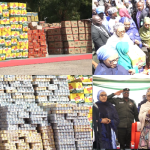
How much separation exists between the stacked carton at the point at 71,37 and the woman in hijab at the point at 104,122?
11.1 meters

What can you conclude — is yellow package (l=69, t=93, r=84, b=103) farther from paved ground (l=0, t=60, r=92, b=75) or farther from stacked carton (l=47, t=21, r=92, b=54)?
stacked carton (l=47, t=21, r=92, b=54)

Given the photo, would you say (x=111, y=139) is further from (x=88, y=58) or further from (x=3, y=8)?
(x=88, y=58)

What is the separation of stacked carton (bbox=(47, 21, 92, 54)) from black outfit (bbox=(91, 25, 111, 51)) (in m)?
11.0

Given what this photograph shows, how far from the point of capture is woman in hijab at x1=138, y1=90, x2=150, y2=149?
7.13m

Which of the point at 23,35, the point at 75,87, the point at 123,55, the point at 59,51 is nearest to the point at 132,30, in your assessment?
the point at 123,55

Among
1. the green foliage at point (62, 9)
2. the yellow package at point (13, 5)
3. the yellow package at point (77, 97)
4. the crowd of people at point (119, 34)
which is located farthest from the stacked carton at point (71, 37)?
the green foliage at point (62, 9)

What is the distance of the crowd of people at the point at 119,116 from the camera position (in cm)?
713

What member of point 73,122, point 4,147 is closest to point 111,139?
point 73,122

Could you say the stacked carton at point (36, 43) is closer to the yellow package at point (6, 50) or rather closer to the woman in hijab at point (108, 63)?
the yellow package at point (6, 50)

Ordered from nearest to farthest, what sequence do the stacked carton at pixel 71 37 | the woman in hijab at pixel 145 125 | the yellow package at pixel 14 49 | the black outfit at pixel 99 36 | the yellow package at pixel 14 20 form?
1. the black outfit at pixel 99 36
2. the woman in hijab at pixel 145 125
3. the yellow package at pixel 14 20
4. the yellow package at pixel 14 49
5. the stacked carton at pixel 71 37

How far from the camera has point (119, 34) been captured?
686cm

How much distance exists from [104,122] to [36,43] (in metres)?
10.0

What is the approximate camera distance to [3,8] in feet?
46.1

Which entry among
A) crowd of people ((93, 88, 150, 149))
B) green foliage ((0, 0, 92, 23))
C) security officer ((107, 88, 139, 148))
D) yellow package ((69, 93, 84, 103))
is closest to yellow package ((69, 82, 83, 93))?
yellow package ((69, 93, 84, 103))
